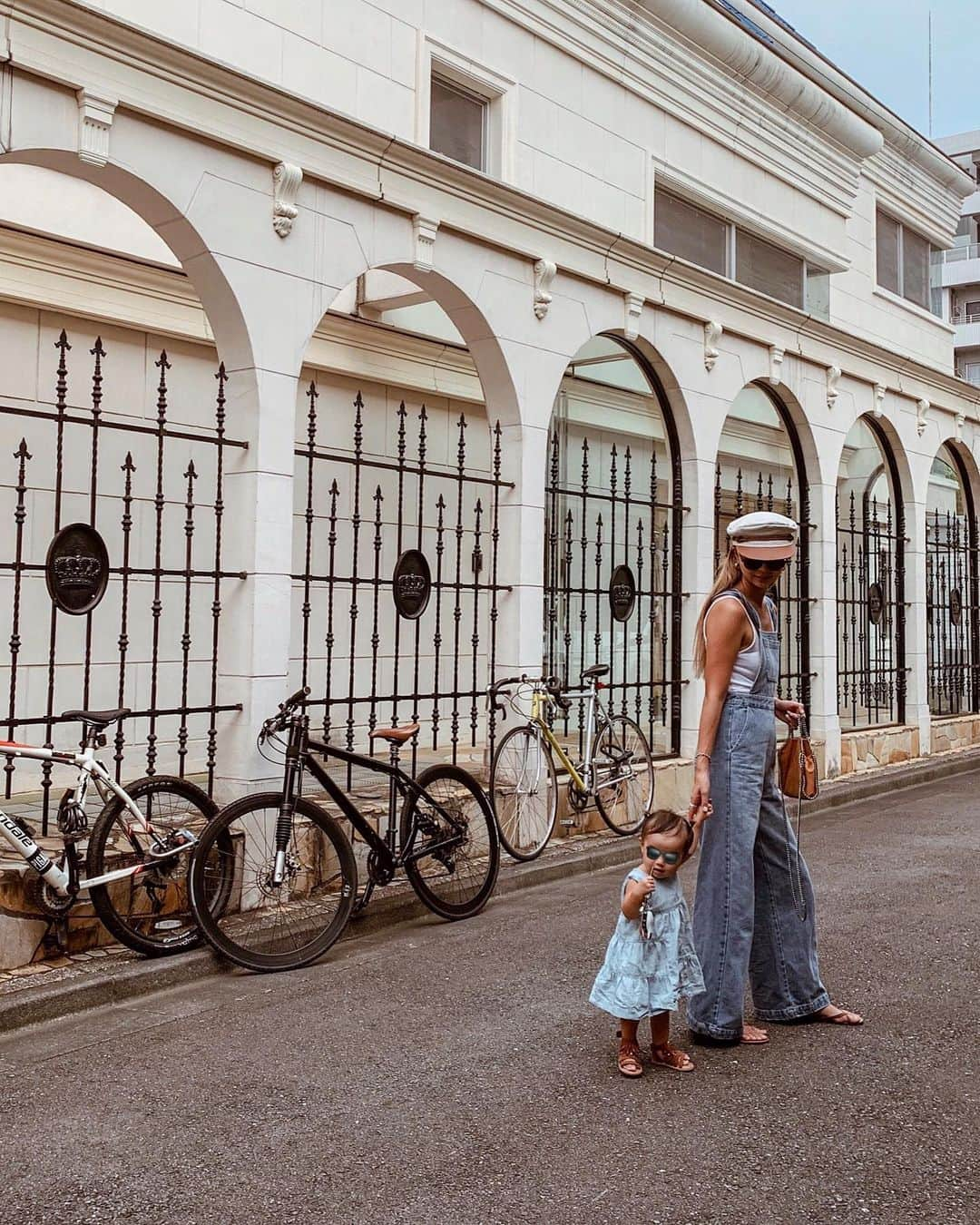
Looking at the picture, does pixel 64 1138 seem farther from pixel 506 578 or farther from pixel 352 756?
pixel 506 578

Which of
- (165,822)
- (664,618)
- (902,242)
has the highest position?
(902,242)

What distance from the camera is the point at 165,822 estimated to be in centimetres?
573

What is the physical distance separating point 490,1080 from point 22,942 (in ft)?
7.51

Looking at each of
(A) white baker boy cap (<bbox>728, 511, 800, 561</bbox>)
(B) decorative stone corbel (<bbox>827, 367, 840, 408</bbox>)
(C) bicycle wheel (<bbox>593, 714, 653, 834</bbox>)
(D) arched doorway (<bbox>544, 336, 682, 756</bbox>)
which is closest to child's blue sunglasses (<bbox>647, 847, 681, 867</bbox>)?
(A) white baker boy cap (<bbox>728, 511, 800, 561</bbox>)

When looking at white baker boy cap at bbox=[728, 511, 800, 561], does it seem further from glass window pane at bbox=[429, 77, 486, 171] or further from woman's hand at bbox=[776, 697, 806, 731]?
glass window pane at bbox=[429, 77, 486, 171]

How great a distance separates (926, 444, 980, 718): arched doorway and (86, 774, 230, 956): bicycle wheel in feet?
35.2

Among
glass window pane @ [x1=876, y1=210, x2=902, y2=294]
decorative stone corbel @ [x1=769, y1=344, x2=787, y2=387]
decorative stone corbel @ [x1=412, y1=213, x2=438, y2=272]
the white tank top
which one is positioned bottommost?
the white tank top

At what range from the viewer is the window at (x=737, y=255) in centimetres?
1057

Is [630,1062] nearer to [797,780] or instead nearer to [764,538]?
[797,780]

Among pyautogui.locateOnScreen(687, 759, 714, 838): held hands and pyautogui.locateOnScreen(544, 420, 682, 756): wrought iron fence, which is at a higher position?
pyautogui.locateOnScreen(544, 420, 682, 756): wrought iron fence

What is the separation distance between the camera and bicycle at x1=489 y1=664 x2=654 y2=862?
25.6 ft

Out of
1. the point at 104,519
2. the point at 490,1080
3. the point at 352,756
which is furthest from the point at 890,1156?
the point at 104,519

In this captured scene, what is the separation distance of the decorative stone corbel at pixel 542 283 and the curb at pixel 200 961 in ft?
12.3

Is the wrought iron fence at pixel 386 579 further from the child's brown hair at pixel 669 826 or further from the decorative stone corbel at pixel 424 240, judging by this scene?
the child's brown hair at pixel 669 826
